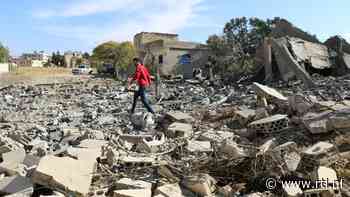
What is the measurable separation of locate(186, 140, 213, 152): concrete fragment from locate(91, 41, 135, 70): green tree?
Answer: 112 ft

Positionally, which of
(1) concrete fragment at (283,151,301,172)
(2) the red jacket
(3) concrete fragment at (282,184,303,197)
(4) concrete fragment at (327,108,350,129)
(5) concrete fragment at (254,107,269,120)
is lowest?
(3) concrete fragment at (282,184,303,197)

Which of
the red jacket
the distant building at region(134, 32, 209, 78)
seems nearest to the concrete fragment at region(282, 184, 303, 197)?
the red jacket

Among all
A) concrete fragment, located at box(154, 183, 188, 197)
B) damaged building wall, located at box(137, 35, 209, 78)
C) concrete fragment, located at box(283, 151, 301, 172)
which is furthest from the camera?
damaged building wall, located at box(137, 35, 209, 78)

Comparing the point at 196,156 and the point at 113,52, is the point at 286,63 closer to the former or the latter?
the point at 196,156

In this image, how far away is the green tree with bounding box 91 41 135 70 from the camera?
41650mm

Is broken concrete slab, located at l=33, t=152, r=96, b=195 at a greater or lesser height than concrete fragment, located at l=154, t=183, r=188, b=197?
greater

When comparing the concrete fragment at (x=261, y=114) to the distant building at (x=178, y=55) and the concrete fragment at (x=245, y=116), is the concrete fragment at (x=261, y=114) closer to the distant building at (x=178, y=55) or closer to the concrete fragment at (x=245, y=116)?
the concrete fragment at (x=245, y=116)

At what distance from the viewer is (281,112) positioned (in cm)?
754

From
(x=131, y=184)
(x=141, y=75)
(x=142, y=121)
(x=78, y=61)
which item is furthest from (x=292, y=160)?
(x=78, y=61)

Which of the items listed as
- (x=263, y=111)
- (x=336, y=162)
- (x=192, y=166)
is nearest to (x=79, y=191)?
(x=192, y=166)

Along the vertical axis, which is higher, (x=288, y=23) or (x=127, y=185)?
(x=288, y=23)

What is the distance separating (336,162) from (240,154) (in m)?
0.99

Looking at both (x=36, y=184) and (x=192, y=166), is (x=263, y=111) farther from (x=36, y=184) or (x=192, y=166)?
(x=36, y=184)

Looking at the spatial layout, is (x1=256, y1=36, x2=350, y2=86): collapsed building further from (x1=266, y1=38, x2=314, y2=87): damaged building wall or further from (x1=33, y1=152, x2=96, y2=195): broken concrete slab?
(x1=33, y1=152, x2=96, y2=195): broken concrete slab
